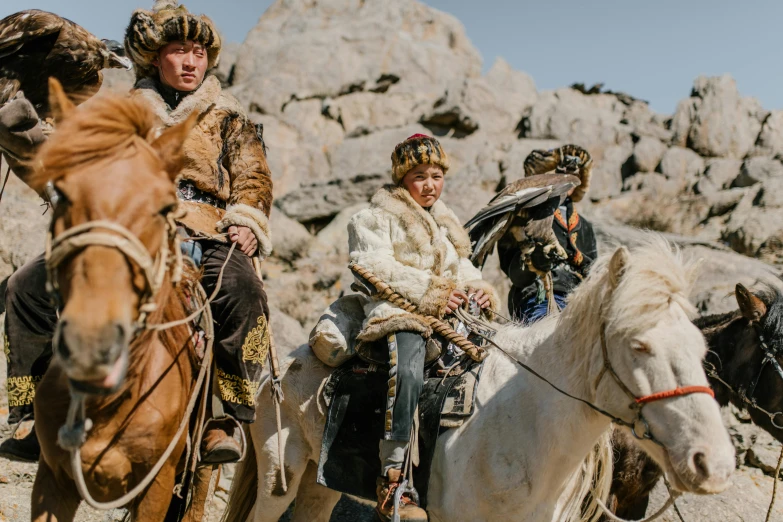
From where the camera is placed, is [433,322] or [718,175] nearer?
[433,322]

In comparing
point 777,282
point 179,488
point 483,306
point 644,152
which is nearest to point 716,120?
point 644,152

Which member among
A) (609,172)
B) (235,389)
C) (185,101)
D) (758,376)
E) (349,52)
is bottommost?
(609,172)

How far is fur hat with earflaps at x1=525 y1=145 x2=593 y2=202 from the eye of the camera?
5988 millimetres

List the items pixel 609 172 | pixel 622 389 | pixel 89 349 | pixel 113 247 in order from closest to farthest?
pixel 89 349
pixel 113 247
pixel 622 389
pixel 609 172

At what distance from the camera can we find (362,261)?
380 cm

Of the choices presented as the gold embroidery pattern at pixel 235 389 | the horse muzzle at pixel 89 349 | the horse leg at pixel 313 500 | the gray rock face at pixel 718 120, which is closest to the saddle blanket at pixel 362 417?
the horse leg at pixel 313 500

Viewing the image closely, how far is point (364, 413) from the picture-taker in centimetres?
382

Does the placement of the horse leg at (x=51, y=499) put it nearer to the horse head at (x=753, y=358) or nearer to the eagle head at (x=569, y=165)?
the horse head at (x=753, y=358)

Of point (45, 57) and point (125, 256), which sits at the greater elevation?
point (45, 57)

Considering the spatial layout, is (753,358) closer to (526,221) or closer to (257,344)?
(526,221)

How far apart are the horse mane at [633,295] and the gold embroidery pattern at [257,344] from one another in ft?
5.07

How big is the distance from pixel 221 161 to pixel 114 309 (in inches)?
75.3

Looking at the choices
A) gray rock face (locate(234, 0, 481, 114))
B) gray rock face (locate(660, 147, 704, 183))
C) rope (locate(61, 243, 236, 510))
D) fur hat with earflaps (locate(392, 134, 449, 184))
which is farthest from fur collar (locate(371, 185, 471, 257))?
gray rock face (locate(234, 0, 481, 114))

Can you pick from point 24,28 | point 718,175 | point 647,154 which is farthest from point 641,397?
point 647,154
